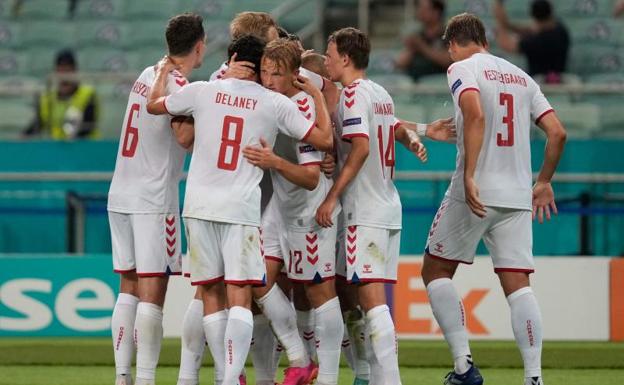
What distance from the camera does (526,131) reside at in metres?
8.16

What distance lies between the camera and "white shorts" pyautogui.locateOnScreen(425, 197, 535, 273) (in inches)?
317

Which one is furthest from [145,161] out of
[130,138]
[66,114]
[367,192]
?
[66,114]

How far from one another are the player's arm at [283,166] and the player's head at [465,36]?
114cm

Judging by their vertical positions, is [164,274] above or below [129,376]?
above

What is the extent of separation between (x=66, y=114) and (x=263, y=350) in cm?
492

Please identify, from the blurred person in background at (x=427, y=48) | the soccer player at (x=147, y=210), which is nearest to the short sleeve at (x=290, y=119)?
the soccer player at (x=147, y=210)

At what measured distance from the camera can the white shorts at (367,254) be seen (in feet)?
25.5

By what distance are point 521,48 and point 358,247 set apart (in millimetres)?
6654

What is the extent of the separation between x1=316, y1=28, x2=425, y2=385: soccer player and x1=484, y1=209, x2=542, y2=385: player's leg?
60 cm

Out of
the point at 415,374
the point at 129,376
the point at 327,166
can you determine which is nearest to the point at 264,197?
the point at 327,166

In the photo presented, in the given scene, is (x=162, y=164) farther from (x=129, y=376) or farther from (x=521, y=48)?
(x=521, y=48)

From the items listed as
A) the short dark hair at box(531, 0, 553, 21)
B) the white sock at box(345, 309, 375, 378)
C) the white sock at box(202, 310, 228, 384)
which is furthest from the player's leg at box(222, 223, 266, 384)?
the short dark hair at box(531, 0, 553, 21)

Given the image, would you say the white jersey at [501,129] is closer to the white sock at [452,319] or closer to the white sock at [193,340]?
the white sock at [452,319]

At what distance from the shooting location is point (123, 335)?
8062 mm
